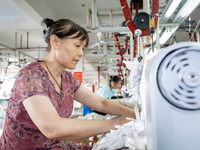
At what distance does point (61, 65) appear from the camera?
989 mm

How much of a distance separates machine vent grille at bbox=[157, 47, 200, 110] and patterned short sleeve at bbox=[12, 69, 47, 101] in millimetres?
527

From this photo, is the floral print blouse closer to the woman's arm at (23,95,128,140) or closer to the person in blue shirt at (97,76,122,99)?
the woman's arm at (23,95,128,140)

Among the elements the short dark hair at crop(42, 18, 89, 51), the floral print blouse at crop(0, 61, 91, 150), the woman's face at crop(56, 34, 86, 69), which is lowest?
the floral print blouse at crop(0, 61, 91, 150)

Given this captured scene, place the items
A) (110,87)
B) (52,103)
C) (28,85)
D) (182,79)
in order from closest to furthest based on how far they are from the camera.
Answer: (182,79), (28,85), (52,103), (110,87)

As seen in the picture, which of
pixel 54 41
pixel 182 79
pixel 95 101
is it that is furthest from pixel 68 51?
pixel 182 79

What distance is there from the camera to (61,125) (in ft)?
2.13

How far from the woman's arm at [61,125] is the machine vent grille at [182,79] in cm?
34

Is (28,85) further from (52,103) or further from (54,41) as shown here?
(54,41)

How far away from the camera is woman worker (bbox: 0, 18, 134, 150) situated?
66cm

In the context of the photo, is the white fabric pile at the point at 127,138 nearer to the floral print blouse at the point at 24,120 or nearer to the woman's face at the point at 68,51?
the floral print blouse at the point at 24,120

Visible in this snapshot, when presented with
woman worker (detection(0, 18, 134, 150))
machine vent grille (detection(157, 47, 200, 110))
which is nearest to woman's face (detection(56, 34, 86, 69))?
woman worker (detection(0, 18, 134, 150))

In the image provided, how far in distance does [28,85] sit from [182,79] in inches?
23.9

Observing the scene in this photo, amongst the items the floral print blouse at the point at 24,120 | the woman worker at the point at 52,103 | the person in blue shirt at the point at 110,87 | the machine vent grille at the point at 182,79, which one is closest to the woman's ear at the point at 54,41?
the woman worker at the point at 52,103

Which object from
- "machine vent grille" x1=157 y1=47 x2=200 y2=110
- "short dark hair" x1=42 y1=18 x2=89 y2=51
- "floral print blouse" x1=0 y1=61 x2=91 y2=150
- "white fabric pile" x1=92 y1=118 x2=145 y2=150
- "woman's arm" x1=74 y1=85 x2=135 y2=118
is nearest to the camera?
"machine vent grille" x1=157 y1=47 x2=200 y2=110
